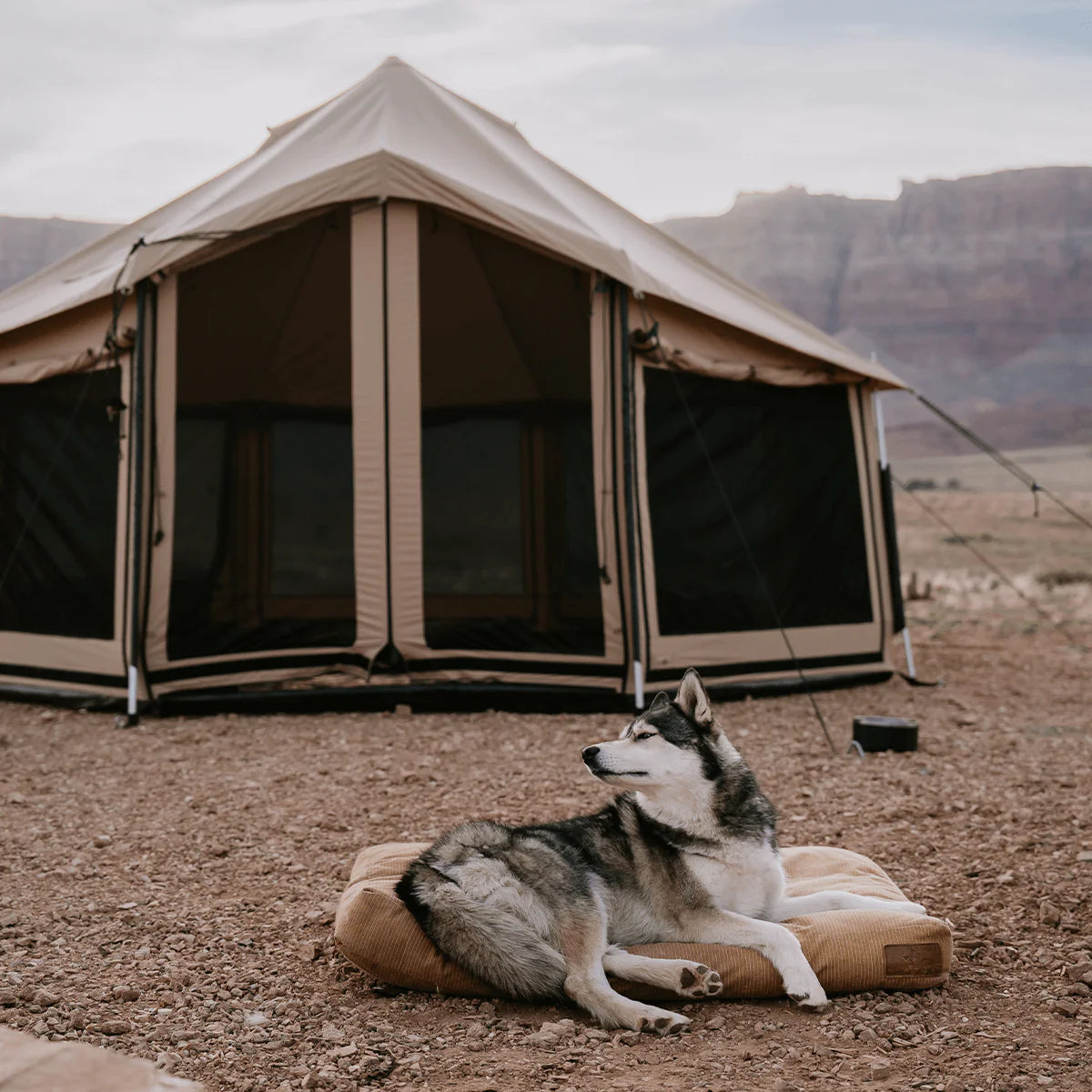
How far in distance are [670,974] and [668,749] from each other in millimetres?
606

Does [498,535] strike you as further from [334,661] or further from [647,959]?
[647,959]

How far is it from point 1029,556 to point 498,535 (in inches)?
587

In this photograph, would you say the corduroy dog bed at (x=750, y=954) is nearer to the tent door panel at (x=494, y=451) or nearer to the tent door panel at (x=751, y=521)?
the tent door panel at (x=751, y=521)

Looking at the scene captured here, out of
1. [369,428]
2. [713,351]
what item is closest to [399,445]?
[369,428]

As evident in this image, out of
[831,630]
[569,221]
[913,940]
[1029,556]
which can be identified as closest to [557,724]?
[831,630]

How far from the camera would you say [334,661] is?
694 cm

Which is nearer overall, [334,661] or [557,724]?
[557,724]

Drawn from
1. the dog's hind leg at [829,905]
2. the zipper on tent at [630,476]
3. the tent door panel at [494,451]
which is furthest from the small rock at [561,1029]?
the tent door panel at [494,451]

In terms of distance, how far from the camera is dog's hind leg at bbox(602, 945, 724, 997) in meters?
2.82

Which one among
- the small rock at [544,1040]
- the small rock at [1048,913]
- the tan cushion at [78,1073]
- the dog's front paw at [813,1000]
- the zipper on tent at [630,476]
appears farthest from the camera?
the zipper on tent at [630,476]

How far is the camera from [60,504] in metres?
7.11

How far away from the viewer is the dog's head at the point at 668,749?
307 centimetres

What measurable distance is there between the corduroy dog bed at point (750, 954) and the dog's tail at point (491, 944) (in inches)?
5.6

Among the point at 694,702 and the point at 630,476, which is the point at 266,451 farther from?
the point at 694,702
